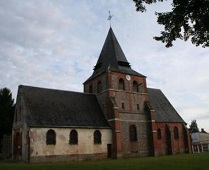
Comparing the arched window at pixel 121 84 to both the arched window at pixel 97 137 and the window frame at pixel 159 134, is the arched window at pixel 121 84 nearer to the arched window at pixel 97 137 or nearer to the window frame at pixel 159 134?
the arched window at pixel 97 137

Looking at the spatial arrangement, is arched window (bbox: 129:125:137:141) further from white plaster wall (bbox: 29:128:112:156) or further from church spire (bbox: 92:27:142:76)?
church spire (bbox: 92:27:142:76)

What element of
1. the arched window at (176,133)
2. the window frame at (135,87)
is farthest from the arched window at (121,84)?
the arched window at (176,133)

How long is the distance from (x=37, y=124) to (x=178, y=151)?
21569mm

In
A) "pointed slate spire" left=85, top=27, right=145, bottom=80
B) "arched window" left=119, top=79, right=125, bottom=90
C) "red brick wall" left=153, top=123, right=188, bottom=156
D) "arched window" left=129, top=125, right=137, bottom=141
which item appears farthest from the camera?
"pointed slate spire" left=85, top=27, right=145, bottom=80

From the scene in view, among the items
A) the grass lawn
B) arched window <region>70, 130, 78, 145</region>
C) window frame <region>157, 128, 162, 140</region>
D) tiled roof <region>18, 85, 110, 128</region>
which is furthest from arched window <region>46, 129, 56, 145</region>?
window frame <region>157, 128, 162, 140</region>

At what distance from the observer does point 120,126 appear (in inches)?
1405

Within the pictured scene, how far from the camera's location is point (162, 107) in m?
44.4

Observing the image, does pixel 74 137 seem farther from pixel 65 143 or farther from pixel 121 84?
→ pixel 121 84

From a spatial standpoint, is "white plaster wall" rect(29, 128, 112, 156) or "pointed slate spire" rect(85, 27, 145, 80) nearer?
"white plaster wall" rect(29, 128, 112, 156)

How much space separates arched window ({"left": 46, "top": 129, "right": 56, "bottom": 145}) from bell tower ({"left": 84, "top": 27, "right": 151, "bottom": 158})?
24.9 ft

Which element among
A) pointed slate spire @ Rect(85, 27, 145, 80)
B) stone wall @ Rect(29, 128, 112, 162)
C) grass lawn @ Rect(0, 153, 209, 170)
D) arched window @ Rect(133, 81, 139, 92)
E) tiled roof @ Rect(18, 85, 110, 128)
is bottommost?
grass lawn @ Rect(0, 153, 209, 170)

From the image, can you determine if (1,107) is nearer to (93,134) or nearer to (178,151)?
(93,134)

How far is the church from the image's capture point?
31.2 m

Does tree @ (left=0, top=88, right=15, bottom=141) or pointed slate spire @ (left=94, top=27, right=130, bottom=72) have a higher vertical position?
pointed slate spire @ (left=94, top=27, right=130, bottom=72)
